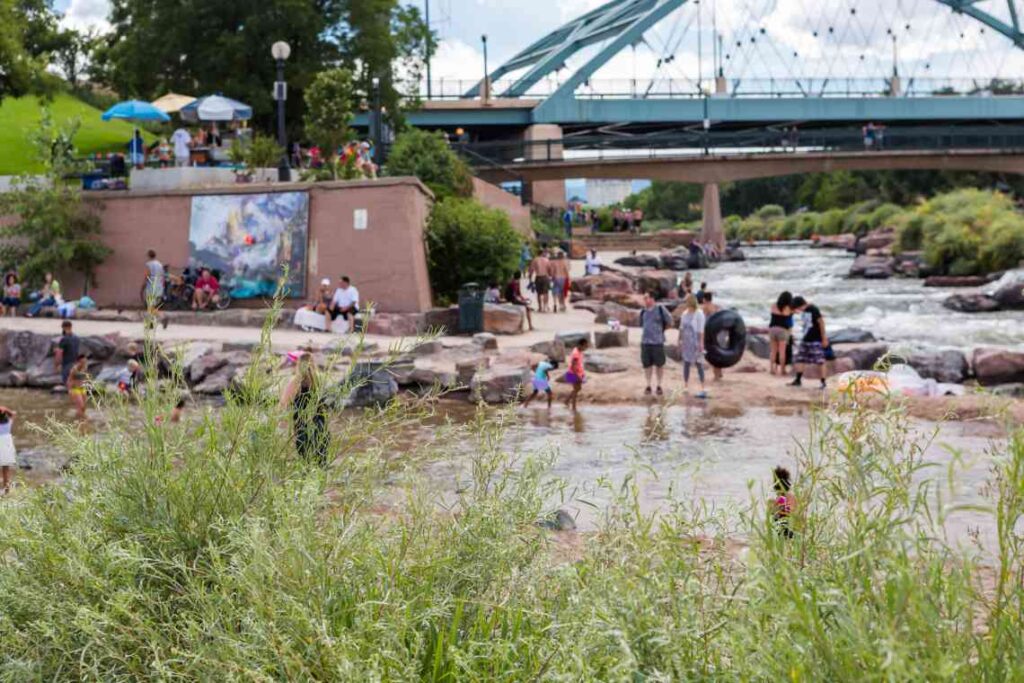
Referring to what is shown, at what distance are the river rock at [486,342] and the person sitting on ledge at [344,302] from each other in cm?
273

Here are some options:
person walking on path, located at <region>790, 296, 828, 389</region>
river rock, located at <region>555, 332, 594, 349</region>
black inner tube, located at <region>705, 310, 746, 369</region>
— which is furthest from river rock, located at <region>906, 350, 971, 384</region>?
river rock, located at <region>555, 332, 594, 349</region>

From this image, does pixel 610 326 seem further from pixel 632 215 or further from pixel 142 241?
pixel 632 215

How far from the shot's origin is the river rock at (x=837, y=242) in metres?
66.1

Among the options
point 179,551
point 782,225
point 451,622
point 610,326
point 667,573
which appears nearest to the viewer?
point 667,573

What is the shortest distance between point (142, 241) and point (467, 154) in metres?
31.0

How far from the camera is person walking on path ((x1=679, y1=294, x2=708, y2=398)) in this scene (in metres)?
18.4

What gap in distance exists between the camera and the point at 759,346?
78.5ft

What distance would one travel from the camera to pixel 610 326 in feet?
83.8

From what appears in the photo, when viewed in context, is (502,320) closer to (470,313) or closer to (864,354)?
(470,313)

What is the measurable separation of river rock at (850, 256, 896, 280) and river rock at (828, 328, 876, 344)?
22642 mm

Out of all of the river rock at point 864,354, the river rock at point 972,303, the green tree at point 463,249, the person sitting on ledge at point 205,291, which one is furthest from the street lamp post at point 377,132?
the river rock at point 864,354

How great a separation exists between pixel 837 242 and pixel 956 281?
1097 inches

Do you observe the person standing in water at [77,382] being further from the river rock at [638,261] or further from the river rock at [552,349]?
the river rock at [638,261]

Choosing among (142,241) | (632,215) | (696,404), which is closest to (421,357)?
(696,404)
